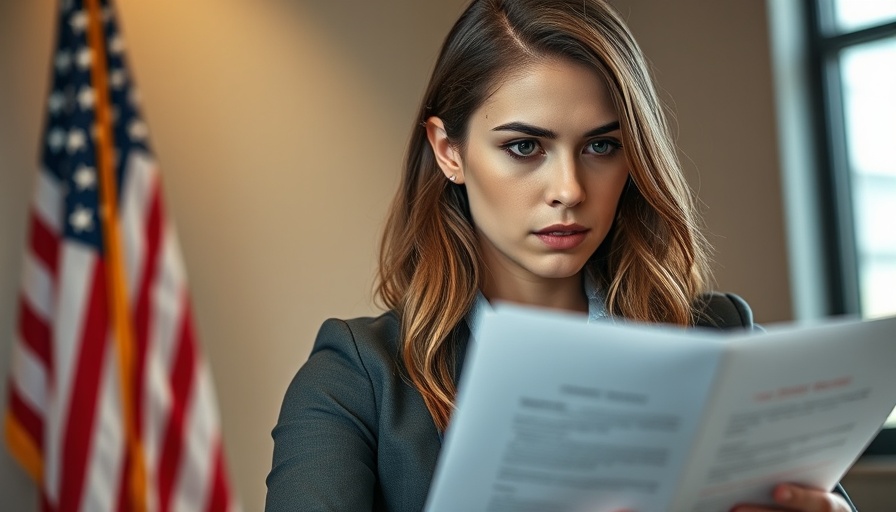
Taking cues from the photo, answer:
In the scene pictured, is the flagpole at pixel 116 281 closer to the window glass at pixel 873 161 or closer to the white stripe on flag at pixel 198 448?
the white stripe on flag at pixel 198 448

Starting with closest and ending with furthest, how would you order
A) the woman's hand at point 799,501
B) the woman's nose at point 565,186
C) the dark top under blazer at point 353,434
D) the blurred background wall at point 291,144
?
the woman's hand at point 799,501
the dark top under blazer at point 353,434
the woman's nose at point 565,186
the blurred background wall at point 291,144

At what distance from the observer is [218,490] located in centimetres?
242

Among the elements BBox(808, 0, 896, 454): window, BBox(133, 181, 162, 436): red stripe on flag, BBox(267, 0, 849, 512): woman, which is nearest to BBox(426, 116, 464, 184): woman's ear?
BBox(267, 0, 849, 512): woman

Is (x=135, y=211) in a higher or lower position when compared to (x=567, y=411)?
higher

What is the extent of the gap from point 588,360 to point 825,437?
0.35 meters

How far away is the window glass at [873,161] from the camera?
3.54m

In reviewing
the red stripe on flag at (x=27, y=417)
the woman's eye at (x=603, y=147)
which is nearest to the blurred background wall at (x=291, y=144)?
the red stripe on flag at (x=27, y=417)

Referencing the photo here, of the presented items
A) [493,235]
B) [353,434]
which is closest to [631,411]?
[353,434]

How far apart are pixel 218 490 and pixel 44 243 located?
0.70 meters

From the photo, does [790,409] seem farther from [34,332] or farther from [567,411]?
[34,332]

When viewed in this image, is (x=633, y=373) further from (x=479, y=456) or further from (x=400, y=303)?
(x=400, y=303)

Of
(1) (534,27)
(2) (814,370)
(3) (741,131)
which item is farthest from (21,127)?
(3) (741,131)

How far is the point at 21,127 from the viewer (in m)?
2.39

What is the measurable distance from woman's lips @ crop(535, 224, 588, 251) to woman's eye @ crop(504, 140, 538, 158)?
0.12 metres
